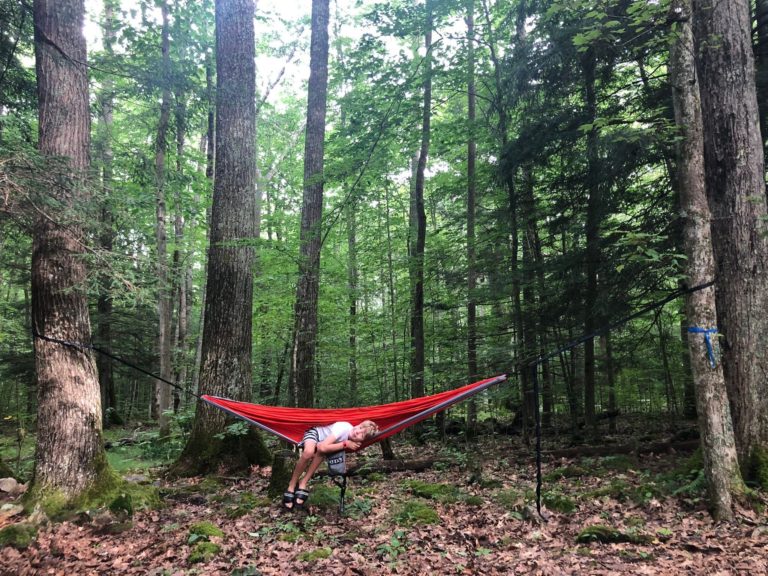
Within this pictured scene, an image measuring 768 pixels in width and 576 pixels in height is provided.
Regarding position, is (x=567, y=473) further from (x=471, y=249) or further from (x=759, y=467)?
(x=471, y=249)

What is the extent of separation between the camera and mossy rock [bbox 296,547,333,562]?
9.32 ft

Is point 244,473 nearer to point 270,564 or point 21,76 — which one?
point 270,564

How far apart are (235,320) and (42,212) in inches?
84.0

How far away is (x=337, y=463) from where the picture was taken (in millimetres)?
3797

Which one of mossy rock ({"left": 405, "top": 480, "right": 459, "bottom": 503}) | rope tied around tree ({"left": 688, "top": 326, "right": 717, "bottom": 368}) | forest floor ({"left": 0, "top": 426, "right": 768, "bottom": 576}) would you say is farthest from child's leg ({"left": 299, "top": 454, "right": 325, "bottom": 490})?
rope tied around tree ({"left": 688, "top": 326, "right": 717, "bottom": 368})

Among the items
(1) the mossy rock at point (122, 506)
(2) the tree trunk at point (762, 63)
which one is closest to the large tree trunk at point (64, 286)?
(1) the mossy rock at point (122, 506)

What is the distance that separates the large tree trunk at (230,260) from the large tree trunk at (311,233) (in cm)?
71

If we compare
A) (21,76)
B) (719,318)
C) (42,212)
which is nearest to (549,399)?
(719,318)

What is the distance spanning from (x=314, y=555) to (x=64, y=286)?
2892 millimetres

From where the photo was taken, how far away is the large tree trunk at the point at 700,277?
122 inches

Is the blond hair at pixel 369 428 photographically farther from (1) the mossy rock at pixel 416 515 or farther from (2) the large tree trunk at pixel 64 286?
(2) the large tree trunk at pixel 64 286

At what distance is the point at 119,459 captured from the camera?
245 inches

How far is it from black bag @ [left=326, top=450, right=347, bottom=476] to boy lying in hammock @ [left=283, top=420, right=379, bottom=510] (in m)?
0.06

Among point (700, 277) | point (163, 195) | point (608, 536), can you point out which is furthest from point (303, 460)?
point (163, 195)
